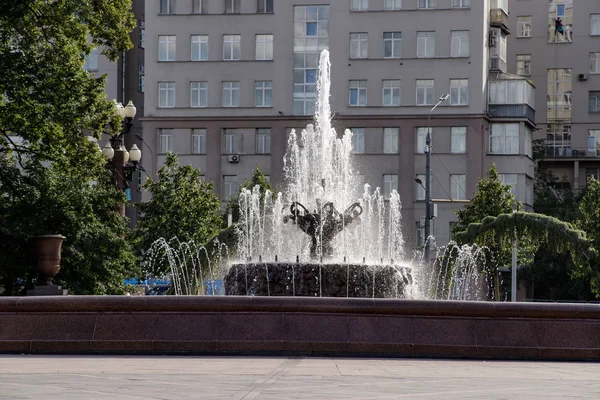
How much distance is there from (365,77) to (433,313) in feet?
173

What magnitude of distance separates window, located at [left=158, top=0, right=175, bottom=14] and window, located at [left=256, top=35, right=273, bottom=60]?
4732 mm

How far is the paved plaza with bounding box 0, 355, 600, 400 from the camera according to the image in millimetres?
12055

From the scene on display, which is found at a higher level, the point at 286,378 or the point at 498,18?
the point at 498,18

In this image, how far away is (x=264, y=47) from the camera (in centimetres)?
7050

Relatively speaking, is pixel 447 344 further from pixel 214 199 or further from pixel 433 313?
pixel 214 199

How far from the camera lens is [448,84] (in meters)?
68.6

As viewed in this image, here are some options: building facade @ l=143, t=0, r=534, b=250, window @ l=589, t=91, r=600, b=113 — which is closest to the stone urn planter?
building facade @ l=143, t=0, r=534, b=250

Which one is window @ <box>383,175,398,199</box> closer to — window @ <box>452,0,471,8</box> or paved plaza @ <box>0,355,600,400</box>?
window @ <box>452,0,471,8</box>

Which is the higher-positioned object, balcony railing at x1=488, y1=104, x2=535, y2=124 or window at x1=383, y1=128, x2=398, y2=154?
balcony railing at x1=488, y1=104, x2=535, y2=124

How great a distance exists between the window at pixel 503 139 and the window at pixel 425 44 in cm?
508

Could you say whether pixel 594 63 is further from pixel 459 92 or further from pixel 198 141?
pixel 198 141

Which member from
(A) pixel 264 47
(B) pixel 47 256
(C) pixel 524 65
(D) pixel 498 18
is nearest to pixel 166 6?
(A) pixel 264 47

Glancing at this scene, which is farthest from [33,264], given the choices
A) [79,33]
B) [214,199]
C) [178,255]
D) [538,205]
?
[538,205]

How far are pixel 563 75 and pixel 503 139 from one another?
50.4 feet
